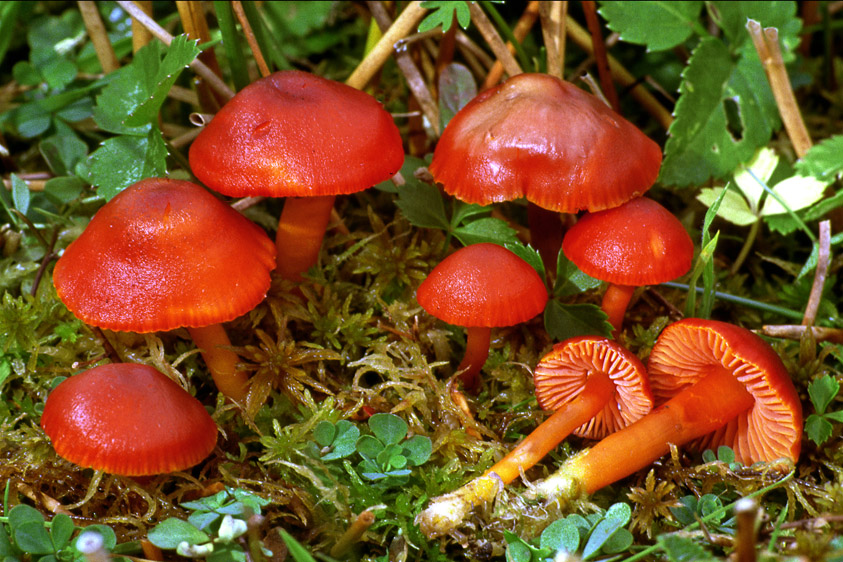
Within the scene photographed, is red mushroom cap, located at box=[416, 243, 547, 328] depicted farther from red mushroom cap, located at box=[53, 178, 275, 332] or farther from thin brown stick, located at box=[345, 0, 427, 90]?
thin brown stick, located at box=[345, 0, 427, 90]

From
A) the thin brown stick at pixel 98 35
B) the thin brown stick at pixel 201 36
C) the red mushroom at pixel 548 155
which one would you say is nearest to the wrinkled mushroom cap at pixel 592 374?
the red mushroom at pixel 548 155

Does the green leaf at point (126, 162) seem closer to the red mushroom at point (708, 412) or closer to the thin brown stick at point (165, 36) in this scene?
the thin brown stick at point (165, 36)

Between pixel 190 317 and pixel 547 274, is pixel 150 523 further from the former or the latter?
pixel 547 274

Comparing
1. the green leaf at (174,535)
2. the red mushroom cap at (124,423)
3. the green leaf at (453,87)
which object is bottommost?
the green leaf at (174,535)

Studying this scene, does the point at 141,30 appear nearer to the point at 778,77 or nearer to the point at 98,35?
the point at 98,35

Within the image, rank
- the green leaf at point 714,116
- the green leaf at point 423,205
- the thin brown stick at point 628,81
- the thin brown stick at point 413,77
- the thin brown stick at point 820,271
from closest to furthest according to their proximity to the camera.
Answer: the thin brown stick at point 820,271 < the green leaf at point 423,205 < the green leaf at point 714,116 < the thin brown stick at point 413,77 < the thin brown stick at point 628,81

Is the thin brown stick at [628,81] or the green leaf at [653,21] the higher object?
the green leaf at [653,21]

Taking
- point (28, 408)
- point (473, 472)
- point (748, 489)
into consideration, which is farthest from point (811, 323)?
point (28, 408)
